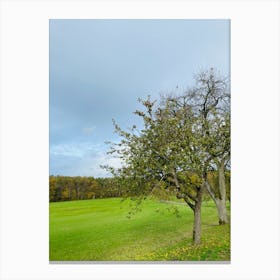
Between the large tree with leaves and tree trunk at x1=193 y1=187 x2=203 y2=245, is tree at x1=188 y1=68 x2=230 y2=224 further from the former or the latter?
tree trunk at x1=193 y1=187 x2=203 y2=245

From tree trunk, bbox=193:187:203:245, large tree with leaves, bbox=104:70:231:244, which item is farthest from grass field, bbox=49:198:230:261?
large tree with leaves, bbox=104:70:231:244

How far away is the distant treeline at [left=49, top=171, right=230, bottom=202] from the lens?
4.83m

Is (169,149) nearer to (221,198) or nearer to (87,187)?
(221,198)

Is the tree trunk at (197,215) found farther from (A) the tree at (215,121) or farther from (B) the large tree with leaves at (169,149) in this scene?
(A) the tree at (215,121)

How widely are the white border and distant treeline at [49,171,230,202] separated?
14 centimetres

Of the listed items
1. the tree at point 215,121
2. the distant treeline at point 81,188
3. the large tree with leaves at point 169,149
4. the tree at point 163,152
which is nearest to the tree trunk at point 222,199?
the tree at point 215,121

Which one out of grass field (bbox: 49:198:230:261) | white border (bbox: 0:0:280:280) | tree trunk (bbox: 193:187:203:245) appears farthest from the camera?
tree trunk (bbox: 193:187:203:245)

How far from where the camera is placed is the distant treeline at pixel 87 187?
4.83 meters
